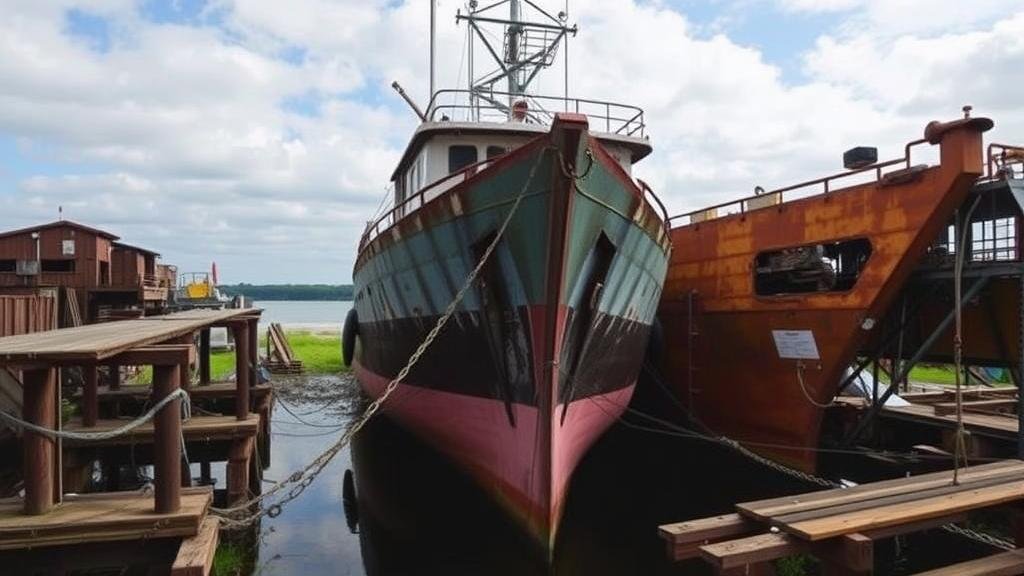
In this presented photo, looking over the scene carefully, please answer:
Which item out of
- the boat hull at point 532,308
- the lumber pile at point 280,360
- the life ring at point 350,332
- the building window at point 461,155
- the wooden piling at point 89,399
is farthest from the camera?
the lumber pile at point 280,360

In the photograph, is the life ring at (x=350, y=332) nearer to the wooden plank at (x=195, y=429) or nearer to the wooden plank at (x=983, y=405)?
the wooden plank at (x=195, y=429)

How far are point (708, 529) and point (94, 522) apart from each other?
408 centimetres

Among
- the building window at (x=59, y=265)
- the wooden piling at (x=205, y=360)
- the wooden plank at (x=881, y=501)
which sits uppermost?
the building window at (x=59, y=265)

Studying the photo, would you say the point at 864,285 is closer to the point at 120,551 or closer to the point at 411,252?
the point at 411,252

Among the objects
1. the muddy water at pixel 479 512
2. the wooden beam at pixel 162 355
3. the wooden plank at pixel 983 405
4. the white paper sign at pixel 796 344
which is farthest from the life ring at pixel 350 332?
the wooden plank at pixel 983 405

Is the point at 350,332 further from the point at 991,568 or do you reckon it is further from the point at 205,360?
the point at 991,568

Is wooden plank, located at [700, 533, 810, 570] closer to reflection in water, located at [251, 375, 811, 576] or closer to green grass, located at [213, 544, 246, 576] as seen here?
reflection in water, located at [251, 375, 811, 576]

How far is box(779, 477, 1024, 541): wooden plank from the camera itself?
4.56 metres

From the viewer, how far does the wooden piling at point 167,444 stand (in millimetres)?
4883

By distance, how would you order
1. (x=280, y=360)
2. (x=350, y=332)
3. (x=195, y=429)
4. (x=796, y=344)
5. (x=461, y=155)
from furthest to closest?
(x=280, y=360) → (x=350, y=332) → (x=461, y=155) → (x=796, y=344) → (x=195, y=429)

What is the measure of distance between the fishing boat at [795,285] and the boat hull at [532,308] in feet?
8.30

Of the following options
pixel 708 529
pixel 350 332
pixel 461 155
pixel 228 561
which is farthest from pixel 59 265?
pixel 708 529

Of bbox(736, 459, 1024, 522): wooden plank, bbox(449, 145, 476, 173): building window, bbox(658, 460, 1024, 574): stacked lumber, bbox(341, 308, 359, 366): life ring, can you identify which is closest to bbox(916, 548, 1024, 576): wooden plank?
bbox(658, 460, 1024, 574): stacked lumber

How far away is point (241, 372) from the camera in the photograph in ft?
28.8
